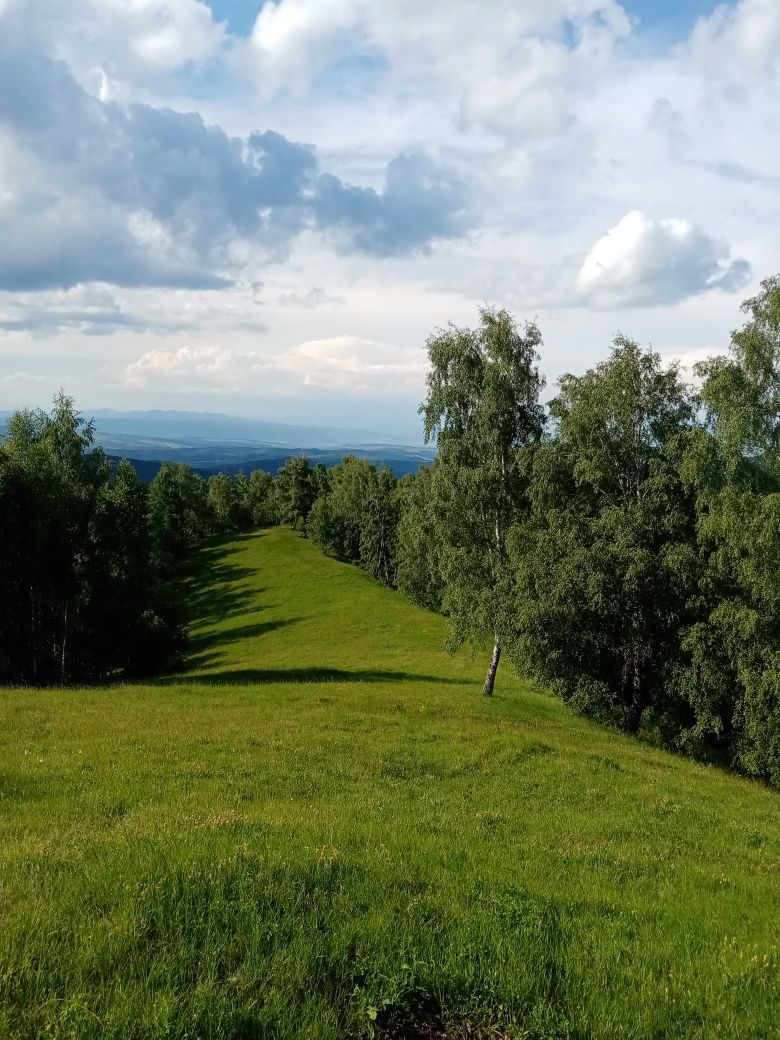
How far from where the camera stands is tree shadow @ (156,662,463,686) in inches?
1403

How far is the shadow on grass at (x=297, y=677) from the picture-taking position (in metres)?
35.5

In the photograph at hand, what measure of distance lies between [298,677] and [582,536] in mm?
19547

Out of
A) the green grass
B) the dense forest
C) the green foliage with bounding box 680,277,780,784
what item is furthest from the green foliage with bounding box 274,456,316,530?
the green grass

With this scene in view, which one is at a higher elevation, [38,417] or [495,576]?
[38,417]

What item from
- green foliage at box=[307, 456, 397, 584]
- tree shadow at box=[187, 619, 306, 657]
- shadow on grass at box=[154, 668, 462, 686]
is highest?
green foliage at box=[307, 456, 397, 584]

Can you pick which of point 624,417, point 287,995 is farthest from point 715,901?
point 624,417

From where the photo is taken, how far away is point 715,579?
3019 cm

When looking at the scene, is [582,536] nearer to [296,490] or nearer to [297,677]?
[297,677]

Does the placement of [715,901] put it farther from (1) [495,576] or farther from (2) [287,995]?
(1) [495,576]

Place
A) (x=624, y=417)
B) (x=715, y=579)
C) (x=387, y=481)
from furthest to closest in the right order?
(x=387, y=481) < (x=624, y=417) < (x=715, y=579)

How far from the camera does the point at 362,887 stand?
7.65 meters

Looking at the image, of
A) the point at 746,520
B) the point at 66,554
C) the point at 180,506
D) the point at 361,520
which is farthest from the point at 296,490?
the point at 746,520

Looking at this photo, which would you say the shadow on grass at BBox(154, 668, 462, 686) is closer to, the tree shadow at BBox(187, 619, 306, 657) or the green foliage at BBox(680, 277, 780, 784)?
the green foliage at BBox(680, 277, 780, 784)

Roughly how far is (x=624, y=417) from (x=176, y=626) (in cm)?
3645
